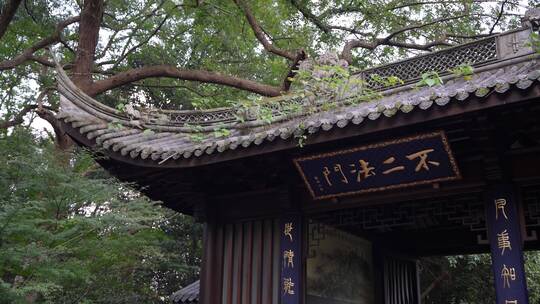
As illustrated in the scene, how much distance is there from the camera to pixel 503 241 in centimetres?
479

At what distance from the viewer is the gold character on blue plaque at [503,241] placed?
4.77m

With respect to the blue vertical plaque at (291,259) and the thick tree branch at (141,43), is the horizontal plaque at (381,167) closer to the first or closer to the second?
the blue vertical plaque at (291,259)

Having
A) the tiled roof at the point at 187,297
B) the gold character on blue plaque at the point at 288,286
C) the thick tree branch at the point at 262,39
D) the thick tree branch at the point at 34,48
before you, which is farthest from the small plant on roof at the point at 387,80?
the thick tree branch at the point at 34,48

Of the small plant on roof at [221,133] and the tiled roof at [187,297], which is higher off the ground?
the small plant on roof at [221,133]

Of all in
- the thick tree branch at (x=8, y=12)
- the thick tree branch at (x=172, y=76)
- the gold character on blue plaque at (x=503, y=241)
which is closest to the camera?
the gold character on blue plaque at (x=503, y=241)

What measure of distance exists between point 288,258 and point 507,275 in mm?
2074

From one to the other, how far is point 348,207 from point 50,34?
854cm

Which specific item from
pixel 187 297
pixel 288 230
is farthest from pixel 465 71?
pixel 187 297

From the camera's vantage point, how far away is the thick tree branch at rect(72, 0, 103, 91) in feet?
35.7

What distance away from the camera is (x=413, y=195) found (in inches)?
210

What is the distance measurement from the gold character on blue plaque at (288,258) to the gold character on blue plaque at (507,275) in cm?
199

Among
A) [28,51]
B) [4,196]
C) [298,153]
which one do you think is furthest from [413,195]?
[28,51]

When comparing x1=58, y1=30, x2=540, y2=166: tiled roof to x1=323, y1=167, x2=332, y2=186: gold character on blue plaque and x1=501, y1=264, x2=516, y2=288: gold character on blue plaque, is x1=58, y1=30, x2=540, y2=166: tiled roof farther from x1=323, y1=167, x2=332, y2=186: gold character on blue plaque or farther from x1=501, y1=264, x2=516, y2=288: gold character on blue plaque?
x1=501, y1=264, x2=516, y2=288: gold character on blue plaque

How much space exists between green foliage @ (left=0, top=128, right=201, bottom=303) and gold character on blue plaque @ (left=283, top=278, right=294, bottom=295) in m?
1.52
